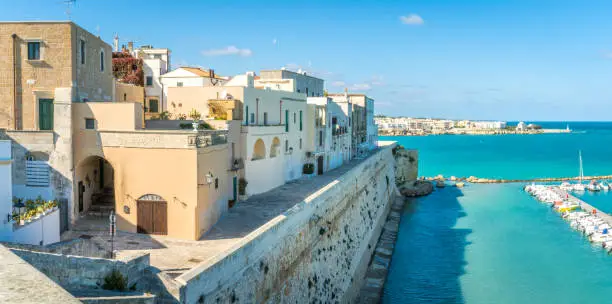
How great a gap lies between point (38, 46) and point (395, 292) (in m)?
15.6

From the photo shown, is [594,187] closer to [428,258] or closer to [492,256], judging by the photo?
[492,256]

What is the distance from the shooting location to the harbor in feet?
102

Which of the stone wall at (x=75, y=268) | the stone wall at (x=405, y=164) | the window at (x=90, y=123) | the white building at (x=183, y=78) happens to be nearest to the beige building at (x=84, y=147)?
the window at (x=90, y=123)

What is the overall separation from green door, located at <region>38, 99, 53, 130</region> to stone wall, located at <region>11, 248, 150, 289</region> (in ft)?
25.6

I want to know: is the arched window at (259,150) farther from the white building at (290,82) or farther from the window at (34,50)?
the window at (34,50)

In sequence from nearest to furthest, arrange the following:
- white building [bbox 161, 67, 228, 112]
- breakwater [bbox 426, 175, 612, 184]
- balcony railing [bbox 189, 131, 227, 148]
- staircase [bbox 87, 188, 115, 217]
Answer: balcony railing [bbox 189, 131, 227, 148]
staircase [bbox 87, 188, 115, 217]
white building [bbox 161, 67, 228, 112]
breakwater [bbox 426, 175, 612, 184]

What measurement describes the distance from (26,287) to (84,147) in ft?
30.6

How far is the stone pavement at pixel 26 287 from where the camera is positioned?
540 cm

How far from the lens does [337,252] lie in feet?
63.3

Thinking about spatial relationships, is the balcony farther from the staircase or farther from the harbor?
the harbor

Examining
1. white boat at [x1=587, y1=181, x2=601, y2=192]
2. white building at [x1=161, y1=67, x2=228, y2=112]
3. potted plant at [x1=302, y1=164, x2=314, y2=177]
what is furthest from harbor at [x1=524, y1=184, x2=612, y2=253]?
white building at [x1=161, y1=67, x2=228, y2=112]

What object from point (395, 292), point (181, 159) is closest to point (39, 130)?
point (181, 159)

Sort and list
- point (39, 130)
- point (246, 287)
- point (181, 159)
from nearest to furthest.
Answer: point (246, 287) → point (181, 159) → point (39, 130)

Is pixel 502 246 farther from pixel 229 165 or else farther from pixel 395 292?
pixel 229 165
